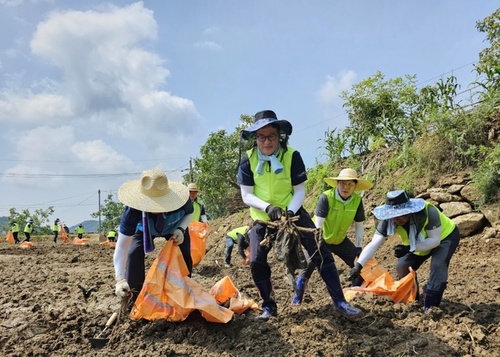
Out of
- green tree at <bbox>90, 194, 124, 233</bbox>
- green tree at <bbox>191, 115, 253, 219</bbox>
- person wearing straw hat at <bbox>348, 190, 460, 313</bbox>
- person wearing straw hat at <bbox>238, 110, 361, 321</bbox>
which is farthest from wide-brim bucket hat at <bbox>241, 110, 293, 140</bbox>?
green tree at <bbox>90, 194, 124, 233</bbox>

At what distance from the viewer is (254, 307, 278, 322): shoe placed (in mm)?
3672

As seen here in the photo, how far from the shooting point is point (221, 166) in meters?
22.5

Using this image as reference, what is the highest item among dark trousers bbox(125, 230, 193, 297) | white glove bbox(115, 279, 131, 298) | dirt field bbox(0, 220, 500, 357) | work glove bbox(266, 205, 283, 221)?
work glove bbox(266, 205, 283, 221)

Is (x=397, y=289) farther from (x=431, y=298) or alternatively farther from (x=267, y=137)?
(x=267, y=137)

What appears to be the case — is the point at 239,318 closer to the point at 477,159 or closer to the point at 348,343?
the point at 348,343

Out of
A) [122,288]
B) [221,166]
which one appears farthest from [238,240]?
[221,166]

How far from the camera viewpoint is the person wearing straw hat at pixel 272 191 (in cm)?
364

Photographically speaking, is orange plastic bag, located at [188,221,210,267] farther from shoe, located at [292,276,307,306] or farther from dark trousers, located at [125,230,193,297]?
dark trousers, located at [125,230,193,297]

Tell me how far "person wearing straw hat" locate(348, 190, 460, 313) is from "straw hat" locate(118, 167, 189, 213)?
5.77ft

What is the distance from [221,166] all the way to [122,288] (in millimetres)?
19043

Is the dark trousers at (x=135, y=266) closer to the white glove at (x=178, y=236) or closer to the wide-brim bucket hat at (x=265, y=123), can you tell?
the white glove at (x=178, y=236)

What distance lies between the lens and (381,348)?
10.5ft

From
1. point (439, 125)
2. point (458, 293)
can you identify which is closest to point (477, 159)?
point (439, 125)

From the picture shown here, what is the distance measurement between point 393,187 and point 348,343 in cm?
682
